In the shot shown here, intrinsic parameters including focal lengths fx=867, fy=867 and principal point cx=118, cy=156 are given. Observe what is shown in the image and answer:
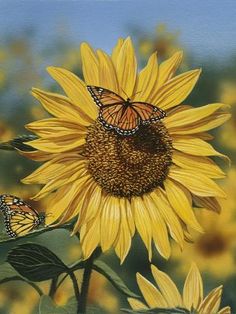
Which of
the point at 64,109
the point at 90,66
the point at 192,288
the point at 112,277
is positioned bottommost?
the point at 192,288

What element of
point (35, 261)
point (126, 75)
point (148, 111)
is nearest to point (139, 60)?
point (126, 75)

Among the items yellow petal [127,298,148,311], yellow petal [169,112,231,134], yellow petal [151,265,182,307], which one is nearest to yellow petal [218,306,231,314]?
yellow petal [151,265,182,307]

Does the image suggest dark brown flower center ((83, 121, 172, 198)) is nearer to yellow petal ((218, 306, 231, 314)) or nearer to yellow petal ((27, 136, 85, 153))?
yellow petal ((27, 136, 85, 153))

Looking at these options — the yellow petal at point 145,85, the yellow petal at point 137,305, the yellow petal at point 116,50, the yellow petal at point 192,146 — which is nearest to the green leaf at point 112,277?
the yellow petal at point 137,305

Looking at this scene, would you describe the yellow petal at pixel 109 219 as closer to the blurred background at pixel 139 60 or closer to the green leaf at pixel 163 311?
the blurred background at pixel 139 60

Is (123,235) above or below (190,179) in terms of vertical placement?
below

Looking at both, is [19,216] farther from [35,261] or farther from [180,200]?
[180,200]

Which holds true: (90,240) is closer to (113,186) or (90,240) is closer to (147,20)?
(113,186)
